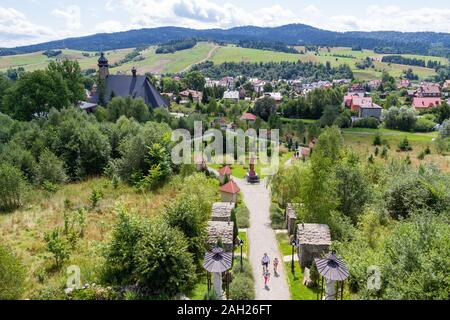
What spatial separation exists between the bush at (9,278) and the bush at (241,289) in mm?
8615

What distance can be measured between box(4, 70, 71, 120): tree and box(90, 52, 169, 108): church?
14683mm

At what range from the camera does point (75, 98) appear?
58094 millimetres

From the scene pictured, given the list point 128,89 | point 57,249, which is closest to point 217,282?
point 57,249

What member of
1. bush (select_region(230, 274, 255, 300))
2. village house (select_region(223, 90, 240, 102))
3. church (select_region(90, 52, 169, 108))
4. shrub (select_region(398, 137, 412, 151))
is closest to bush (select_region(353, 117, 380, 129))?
shrub (select_region(398, 137, 412, 151))

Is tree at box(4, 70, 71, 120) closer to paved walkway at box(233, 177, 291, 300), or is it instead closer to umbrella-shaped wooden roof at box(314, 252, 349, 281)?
paved walkway at box(233, 177, 291, 300)

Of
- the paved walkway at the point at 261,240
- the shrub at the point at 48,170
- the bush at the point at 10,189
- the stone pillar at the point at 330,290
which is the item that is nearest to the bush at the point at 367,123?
the paved walkway at the point at 261,240

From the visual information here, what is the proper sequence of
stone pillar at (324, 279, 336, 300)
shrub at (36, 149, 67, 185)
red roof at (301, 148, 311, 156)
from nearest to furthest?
stone pillar at (324, 279, 336, 300)
shrub at (36, 149, 67, 185)
red roof at (301, 148, 311, 156)

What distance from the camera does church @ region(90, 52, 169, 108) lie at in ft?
230

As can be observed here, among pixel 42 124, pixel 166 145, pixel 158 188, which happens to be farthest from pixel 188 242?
pixel 42 124

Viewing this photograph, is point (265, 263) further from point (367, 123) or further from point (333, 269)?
point (367, 123)

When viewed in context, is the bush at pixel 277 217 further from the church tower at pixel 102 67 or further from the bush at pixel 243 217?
the church tower at pixel 102 67

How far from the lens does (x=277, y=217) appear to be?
3028 centimetres

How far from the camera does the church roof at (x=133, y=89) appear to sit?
70.4 meters
